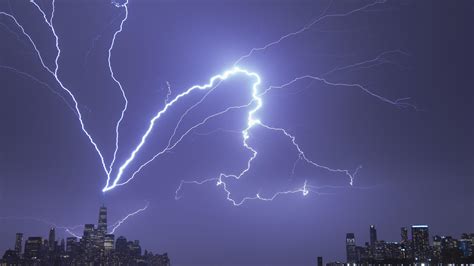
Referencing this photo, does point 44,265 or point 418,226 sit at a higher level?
point 418,226

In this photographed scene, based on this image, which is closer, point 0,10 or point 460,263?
point 0,10

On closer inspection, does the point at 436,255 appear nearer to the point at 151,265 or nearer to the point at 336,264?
the point at 336,264

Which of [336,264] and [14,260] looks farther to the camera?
[14,260]

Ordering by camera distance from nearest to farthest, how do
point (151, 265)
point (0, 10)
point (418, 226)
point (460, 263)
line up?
1. point (0, 10)
2. point (460, 263)
3. point (418, 226)
4. point (151, 265)

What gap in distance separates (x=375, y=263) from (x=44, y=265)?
69034 millimetres

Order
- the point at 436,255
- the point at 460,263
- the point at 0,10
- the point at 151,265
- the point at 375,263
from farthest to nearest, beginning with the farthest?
the point at 151,265
the point at 436,255
the point at 375,263
the point at 460,263
the point at 0,10

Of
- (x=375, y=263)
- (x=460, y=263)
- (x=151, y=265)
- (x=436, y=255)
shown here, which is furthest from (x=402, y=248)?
(x=151, y=265)

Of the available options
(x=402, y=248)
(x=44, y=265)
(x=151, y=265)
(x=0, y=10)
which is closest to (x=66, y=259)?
(x=44, y=265)

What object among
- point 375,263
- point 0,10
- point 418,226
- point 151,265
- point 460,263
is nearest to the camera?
point 0,10

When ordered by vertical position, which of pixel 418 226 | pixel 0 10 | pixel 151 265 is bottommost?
pixel 151 265

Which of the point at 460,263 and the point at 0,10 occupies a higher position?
the point at 0,10

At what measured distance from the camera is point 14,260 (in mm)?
98000

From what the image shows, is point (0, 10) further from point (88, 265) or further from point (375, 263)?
point (88, 265)

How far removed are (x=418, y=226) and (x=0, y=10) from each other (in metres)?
87.3
